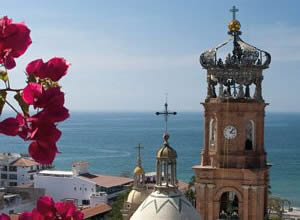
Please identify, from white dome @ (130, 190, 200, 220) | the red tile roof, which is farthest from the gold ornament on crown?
the red tile roof

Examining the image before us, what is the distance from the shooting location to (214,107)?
1714cm

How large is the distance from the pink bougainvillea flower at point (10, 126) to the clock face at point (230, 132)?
15.3m

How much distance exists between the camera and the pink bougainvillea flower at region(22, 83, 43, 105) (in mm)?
1999

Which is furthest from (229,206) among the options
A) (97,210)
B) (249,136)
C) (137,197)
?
(97,210)

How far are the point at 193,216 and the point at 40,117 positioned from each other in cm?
1280

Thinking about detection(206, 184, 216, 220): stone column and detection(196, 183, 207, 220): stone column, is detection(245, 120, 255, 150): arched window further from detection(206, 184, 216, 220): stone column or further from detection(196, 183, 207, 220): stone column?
detection(196, 183, 207, 220): stone column

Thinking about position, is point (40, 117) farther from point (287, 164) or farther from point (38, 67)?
point (287, 164)

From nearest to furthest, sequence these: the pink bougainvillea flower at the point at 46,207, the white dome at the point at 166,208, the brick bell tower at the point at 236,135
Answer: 1. the pink bougainvillea flower at the point at 46,207
2. the white dome at the point at 166,208
3. the brick bell tower at the point at 236,135

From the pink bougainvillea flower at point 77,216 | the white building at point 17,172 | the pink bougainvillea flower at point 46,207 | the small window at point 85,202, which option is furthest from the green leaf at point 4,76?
the white building at point 17,172

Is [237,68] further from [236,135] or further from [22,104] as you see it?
[22,104]

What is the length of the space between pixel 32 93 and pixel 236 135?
1540cm

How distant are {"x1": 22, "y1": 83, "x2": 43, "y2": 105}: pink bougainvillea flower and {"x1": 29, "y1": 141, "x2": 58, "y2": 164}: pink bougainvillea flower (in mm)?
143

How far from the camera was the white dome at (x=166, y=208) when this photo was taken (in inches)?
561

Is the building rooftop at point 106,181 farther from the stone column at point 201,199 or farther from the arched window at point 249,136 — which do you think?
the arched window at point 249,136
